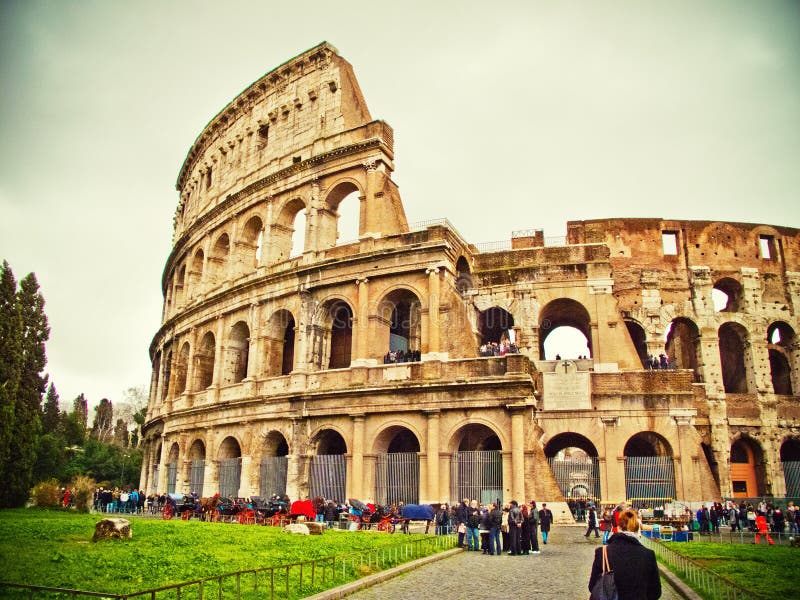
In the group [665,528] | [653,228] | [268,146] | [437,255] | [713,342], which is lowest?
[665,528]

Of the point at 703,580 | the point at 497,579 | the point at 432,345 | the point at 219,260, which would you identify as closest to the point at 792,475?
the point at 432,345

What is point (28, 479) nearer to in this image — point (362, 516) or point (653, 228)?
point (362, 516)

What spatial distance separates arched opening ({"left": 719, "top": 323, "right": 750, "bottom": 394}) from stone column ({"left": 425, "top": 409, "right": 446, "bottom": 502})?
15.2 m

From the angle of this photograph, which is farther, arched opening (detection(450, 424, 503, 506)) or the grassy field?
arched opening (detection(450, 424, 503, 506))

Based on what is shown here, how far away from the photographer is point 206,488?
25.0 metres

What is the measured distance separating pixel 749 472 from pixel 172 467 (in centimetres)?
Answer: 2504

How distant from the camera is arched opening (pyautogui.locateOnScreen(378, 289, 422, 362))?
888 inches

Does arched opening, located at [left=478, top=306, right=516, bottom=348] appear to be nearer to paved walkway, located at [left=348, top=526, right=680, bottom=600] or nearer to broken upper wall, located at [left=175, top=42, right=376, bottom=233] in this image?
broken upper wall, located at [left=175, top=42, right=376, bottom=233]

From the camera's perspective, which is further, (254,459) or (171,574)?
(254,459)

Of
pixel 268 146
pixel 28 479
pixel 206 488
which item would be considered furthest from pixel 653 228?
pixel 28 479

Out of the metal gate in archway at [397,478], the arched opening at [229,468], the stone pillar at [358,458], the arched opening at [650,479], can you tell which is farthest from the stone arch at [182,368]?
the arched opening at [650,479]

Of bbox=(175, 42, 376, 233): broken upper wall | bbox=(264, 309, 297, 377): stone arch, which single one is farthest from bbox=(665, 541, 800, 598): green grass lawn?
bbox=(175, 42, 376, 233): broken upper wall

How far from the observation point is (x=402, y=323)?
26.2 meters

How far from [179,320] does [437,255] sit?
1542cm
